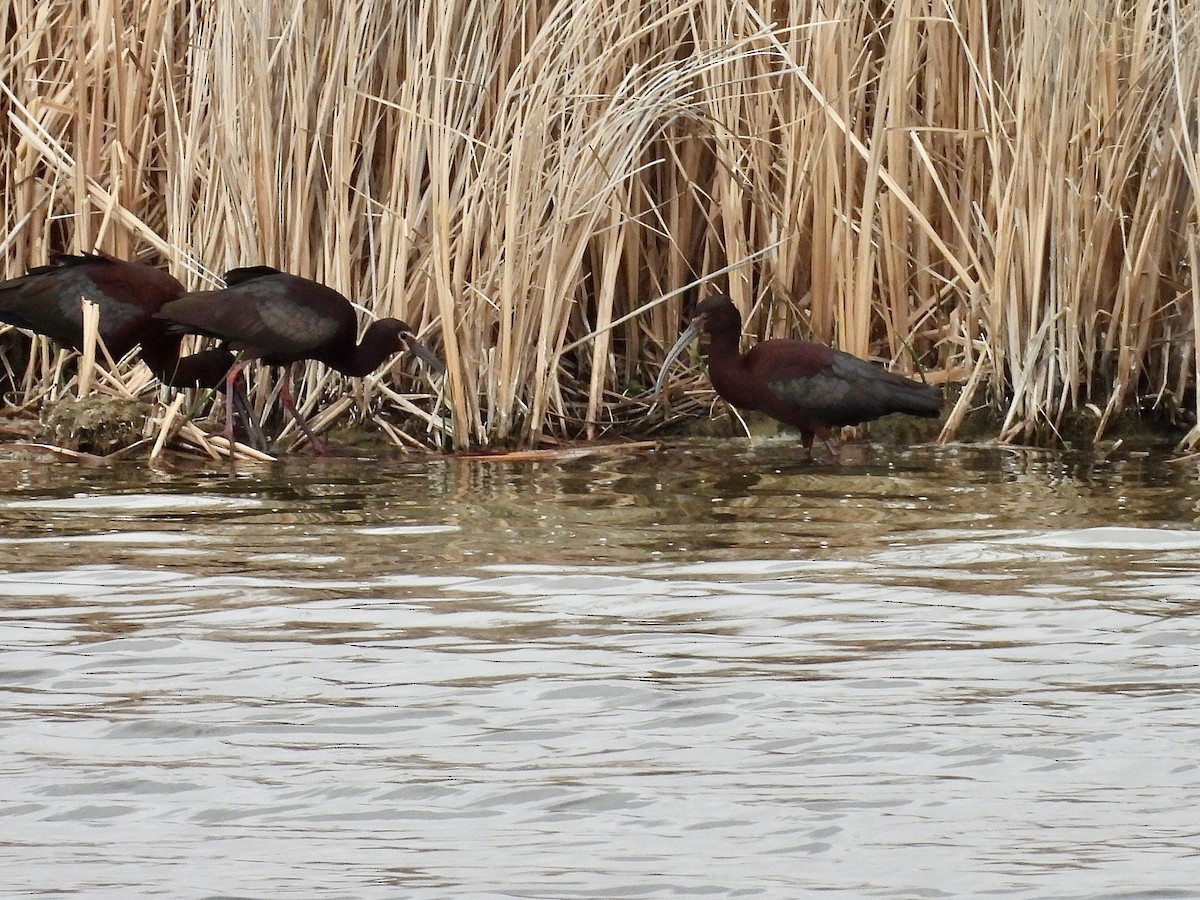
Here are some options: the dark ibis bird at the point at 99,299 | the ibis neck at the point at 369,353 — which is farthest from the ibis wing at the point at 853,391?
the dark ibis bird at the point at 99,299

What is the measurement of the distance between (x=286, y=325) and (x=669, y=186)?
69.0 inches

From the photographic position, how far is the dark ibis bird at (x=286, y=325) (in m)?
7.61

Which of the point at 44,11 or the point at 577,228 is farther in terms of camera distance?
Result: the point at 44,11

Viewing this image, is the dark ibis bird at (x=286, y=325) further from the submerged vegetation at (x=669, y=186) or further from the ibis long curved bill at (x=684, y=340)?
the ibis long curved bill at (x=684, y=340)

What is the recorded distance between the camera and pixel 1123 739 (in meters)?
3.40

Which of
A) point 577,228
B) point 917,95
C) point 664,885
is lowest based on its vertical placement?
point 664,885

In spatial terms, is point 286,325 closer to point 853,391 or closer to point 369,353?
point 369,353

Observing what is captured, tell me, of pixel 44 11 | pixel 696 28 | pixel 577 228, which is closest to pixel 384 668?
pixel 577 228

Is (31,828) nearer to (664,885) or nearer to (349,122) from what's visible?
(664,885)

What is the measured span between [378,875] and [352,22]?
5361 mm

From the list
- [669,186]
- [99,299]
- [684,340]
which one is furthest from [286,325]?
[669,186]

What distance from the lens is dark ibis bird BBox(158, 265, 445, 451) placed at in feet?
25.0

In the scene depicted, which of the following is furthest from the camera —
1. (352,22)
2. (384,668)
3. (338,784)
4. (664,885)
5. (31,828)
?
(352,22)

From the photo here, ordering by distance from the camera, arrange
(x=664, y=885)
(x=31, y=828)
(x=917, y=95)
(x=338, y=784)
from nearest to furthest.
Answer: (x=664, y=885), (x=31, y=828), (x=338, y=784), (x=917, y=95)
